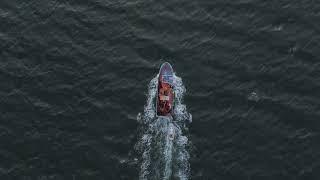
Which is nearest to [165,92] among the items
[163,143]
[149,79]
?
[149,79]

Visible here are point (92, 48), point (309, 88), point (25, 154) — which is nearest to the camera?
point (25, 154)

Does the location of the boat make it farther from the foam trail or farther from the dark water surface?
the dark water surface

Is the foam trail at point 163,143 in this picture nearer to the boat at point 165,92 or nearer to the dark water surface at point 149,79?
the boat at point 165,92

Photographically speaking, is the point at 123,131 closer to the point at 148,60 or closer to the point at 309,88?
the point at 148,60

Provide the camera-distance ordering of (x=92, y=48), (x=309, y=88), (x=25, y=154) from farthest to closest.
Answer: (x=92, y=48)
(x=309, y=88)
(x=25, y=154)

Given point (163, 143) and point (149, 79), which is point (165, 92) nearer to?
point (149, 79)

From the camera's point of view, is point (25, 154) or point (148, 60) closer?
point (25, 154)

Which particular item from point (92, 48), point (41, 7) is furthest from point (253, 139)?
point (41, 7)
